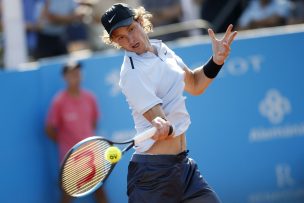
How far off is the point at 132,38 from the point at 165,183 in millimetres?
924

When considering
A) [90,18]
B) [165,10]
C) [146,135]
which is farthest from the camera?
[165,10]

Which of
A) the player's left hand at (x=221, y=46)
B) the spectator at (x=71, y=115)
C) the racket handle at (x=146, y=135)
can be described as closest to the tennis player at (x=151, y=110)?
the racket handle at (x=146, y=135)

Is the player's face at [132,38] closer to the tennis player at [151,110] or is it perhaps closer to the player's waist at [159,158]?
the tennis player at [151,110]

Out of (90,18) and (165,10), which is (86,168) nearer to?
(90,18)

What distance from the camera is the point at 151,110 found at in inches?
194

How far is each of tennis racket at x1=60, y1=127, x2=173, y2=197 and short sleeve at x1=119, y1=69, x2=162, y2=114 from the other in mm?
295

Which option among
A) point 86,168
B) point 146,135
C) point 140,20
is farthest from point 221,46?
point 86,168

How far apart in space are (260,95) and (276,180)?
978mm

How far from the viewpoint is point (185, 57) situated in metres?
9.20

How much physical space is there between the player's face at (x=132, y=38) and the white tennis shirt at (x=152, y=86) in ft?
0.13

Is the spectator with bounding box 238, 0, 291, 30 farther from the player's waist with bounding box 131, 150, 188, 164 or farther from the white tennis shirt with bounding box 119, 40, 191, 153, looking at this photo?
the player's waist with bounding box 131, 150, 188, 164

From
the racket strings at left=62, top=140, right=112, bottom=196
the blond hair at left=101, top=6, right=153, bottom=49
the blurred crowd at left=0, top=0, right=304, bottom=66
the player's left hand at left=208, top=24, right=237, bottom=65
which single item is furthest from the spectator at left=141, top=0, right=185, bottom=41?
the racket strings at left=62, top=140, right=112, bottom=196

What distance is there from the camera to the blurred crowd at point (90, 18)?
33.5ft

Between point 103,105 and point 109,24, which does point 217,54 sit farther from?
point 103,105
